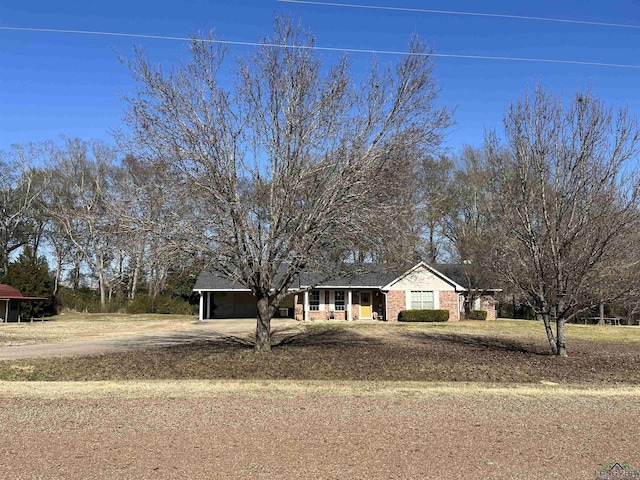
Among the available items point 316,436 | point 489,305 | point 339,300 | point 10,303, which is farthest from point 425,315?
point 10,303

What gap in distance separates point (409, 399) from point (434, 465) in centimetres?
290

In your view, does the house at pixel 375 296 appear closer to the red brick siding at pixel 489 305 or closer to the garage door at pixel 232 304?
the red brick siding at pixel 489 305

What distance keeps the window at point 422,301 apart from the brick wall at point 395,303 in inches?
22.3

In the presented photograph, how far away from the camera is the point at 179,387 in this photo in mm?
8477

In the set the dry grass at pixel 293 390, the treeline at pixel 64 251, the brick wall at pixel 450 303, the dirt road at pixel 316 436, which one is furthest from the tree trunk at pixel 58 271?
the dirt road at pixel 316 436

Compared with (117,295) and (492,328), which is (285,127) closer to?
(492,328)

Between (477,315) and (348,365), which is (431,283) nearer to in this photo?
(477,315)

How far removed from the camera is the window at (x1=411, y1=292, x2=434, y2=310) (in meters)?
29.7

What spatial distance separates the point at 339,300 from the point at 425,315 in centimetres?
503

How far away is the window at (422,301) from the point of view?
2966 centimetres

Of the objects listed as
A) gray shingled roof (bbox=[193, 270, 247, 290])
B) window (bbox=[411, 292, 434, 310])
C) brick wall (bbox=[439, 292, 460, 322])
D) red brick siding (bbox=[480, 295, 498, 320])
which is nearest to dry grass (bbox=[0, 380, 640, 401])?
window (bbox=[411, 292, 434, 310])

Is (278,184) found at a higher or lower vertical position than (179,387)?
higher

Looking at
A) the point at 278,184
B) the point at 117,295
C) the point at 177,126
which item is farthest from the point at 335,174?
the point at 117,295

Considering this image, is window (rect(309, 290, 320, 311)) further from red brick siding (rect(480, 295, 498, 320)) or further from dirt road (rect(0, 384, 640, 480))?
dirt road (rect(0, 384, 640, 480))
